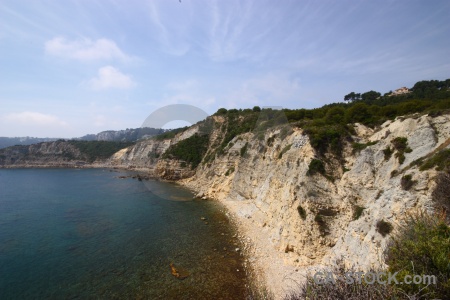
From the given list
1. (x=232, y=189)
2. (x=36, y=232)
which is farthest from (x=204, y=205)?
(x=36, y=232)

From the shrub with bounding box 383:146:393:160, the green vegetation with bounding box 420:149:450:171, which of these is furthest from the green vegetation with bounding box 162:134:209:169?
the green vegetation with bounding box 420:149:450:171

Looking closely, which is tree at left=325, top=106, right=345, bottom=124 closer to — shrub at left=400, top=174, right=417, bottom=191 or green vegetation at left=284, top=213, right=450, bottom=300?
shrub at left=400, top=174, right=417, bottom=191

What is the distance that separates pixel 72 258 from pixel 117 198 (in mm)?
24281

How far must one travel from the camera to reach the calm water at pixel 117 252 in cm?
1541

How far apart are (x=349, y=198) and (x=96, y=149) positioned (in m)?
130

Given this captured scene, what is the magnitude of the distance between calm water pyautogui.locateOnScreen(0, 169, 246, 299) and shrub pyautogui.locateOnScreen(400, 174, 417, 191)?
1181 cm

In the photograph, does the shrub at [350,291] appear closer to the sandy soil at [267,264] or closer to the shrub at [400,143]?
the sandy soil at [267,264]

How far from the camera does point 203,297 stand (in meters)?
14.6

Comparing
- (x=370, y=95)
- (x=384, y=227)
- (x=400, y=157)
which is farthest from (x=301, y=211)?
(x=370, y=95)

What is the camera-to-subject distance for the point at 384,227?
12.4m

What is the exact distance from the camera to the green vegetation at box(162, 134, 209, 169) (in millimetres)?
64025

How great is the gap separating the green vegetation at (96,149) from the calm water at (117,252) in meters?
83.7

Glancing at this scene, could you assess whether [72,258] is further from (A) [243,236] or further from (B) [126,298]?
(A) [243,236]

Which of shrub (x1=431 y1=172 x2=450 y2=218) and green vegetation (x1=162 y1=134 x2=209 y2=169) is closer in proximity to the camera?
shrub (x1=431 y1=172 x2=450 y2=218)
